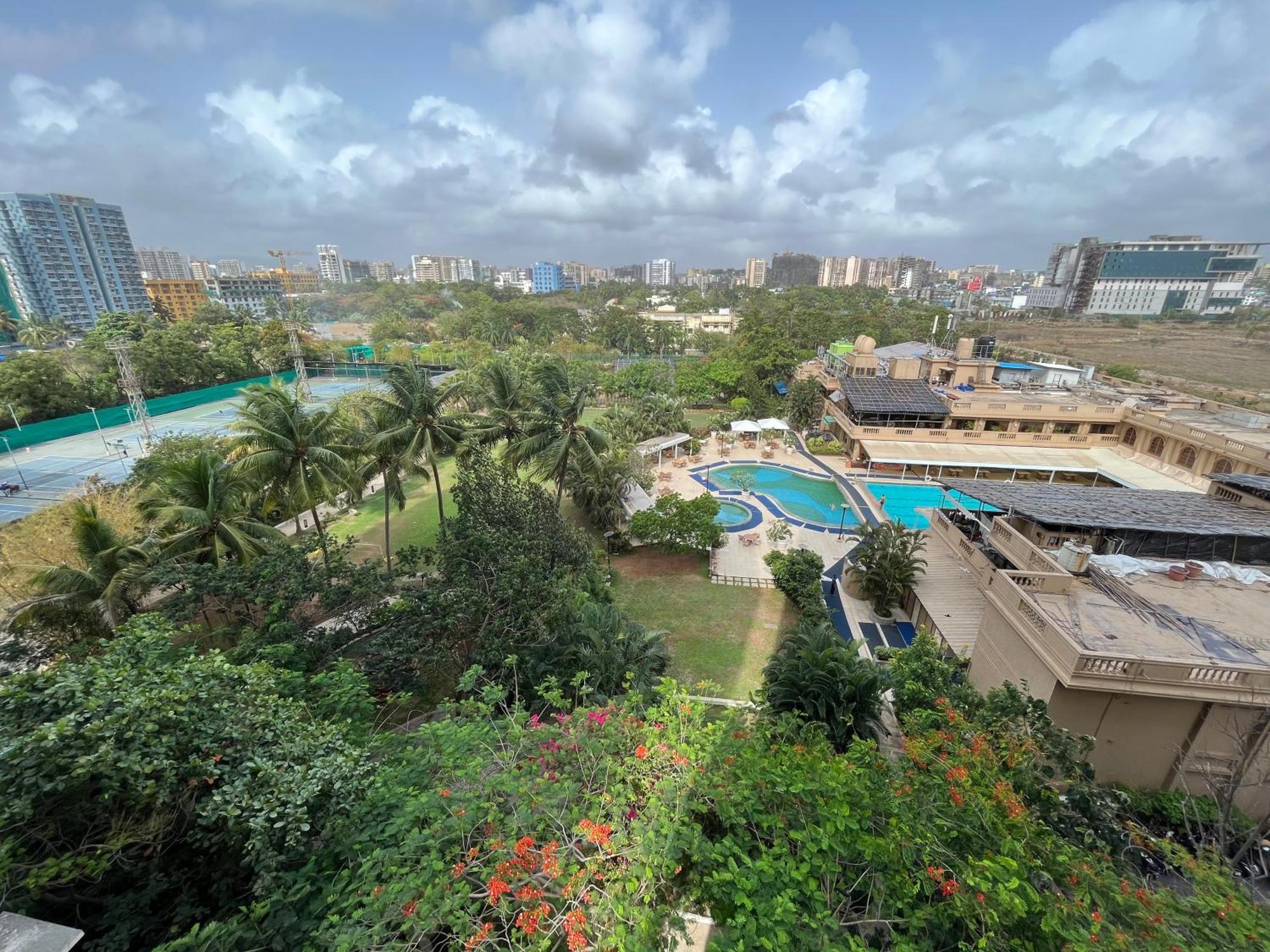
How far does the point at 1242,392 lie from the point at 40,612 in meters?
69.0

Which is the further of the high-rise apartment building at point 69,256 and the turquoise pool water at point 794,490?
the high-rise apartment building at point 69,256

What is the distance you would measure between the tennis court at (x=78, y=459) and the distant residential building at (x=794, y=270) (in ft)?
592

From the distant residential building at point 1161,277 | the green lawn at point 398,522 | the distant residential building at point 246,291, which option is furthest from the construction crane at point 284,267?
the distant residential building at point 1161,277

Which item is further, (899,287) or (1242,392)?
(899,287)

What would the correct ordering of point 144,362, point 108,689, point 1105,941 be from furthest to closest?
point 144,362 < point 108,689 < point 1105,941

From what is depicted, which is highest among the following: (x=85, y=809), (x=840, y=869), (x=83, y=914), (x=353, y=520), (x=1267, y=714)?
(x=85, y=809)

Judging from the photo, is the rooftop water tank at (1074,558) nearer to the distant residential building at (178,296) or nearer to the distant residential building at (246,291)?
the distant residential building at (246,291)

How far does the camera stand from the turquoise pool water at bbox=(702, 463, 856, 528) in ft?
94.3

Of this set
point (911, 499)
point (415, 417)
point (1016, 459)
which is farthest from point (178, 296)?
point (1016, 459)

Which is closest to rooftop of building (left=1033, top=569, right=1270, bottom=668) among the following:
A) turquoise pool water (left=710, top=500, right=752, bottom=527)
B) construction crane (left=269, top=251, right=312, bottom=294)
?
turquoise pool water (left=710, top=500, right=752, bottom=527)

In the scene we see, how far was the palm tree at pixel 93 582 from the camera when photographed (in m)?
11.4

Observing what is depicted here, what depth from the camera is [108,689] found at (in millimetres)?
5859

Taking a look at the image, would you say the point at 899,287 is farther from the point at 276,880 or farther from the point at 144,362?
the point at 276,880

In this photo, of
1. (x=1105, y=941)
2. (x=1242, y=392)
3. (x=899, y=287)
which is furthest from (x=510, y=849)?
(x=899, y=287)
